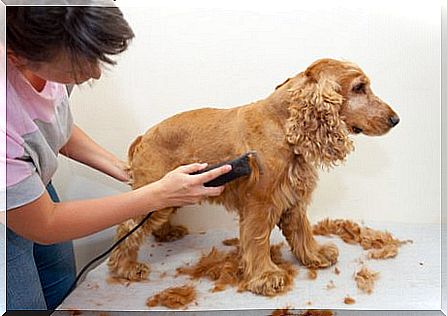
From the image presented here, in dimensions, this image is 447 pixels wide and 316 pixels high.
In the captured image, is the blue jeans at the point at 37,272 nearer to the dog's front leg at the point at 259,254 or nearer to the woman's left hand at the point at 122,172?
the woman's left hand at the point at 122,172

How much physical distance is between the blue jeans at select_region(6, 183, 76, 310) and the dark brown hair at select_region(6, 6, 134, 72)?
222 mm

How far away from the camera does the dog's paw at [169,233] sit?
83 centimetres

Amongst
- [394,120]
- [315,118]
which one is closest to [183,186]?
[315,118]

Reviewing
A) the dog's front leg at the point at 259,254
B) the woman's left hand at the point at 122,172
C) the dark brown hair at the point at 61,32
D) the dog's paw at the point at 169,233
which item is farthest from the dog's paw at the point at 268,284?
the dark brown hair at the point at 61,32

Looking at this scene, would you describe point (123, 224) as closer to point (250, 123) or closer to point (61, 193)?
point (61, 193)

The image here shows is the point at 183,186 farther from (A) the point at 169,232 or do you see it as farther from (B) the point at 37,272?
(B) the point at 37,272

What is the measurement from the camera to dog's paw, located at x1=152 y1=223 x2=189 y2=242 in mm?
830

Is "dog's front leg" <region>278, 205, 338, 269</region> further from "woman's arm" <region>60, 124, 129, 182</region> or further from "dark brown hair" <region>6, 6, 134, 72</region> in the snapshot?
"dark brown hair" <region>6, 6, 134, 72</region>

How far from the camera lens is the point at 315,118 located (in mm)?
775

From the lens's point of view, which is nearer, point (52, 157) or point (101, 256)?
point (52, 157)

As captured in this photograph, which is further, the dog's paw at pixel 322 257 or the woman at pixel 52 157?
the dog's paw at pixel 322 257

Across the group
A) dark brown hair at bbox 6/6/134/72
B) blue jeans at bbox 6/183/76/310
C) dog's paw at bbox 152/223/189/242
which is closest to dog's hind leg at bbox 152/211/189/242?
dog's paw at bbox 152/223/189/242

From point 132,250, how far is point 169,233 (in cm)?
6

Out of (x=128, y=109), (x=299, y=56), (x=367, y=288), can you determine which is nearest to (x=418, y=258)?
(x=367, y=288)
